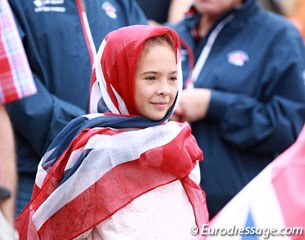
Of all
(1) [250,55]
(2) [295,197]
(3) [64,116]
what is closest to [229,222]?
(2) [295,197]

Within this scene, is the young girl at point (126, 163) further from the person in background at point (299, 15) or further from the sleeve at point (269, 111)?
the person in background at point (299, 15)

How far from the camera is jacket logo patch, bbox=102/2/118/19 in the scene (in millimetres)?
4859

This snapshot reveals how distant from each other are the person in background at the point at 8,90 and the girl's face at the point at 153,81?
1.52 ft

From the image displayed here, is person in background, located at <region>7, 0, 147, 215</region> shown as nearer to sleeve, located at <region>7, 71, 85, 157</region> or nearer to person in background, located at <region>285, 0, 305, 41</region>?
sleeve, located at <region>7, 71, 85, 157</region>

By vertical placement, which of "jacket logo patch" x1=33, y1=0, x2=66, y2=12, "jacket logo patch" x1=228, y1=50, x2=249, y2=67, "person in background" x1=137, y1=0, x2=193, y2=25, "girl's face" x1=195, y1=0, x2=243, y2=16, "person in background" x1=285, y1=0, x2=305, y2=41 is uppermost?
"jacket logo patch" x1=33, y1=0, x2=66, y2=12

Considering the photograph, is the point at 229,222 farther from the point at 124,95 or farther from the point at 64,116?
the point at 64,116

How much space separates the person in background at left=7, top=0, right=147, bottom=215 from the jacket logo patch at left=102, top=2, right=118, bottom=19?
9cm

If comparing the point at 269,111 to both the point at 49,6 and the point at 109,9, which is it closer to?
the point at 109,9

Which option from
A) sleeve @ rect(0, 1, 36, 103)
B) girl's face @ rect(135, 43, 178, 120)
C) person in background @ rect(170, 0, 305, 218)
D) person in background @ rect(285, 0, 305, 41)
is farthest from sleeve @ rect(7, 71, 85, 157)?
person in background @ rect(285, 0, 305, 41)

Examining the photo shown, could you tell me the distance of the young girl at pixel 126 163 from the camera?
3.79 m

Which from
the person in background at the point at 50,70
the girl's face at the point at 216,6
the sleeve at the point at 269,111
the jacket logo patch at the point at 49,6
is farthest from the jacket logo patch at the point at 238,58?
the jacket logo patch at the point at 49,6

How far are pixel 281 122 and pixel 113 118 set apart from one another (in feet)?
5.23

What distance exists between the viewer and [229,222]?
3.66m

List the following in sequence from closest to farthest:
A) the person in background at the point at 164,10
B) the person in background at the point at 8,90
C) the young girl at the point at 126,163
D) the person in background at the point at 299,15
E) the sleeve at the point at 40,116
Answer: the person in background at the point at 8,90 < the young girl at the point at 126,163 < the sleeve at the point at 40,116 < the person in background at the point at 164,10 < the person in background at the point at 299,15
